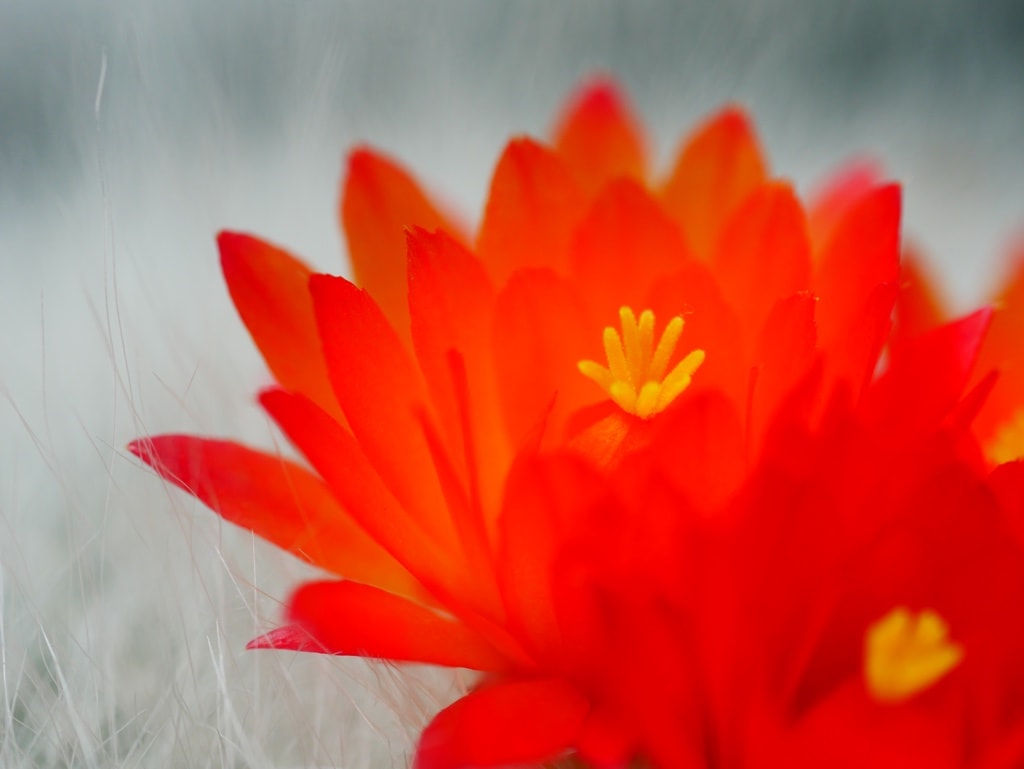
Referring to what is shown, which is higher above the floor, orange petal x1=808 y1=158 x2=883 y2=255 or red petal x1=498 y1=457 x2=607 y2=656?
orange petal x1=808 y1=158 x2=883 y2=255

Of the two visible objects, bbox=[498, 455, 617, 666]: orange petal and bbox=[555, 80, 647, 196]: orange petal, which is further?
bbox=[555, 80, 647, 196]: orange petal

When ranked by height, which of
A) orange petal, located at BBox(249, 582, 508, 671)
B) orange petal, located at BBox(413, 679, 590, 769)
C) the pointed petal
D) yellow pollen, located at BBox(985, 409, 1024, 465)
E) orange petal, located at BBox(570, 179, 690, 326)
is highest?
orange petal, located at BBox(570, 179, 690, 326)

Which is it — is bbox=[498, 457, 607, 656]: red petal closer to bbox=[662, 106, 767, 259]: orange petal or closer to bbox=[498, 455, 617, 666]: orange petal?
bbox=[498, 455, 617, 666]: orange petal

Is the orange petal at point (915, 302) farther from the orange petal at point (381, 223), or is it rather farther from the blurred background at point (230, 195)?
the orange petal at point (381, 223)

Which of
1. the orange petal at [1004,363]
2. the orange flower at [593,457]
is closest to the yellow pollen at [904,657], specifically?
the orange flower at [593,457]

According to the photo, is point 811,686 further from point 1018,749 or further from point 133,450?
point 133,450

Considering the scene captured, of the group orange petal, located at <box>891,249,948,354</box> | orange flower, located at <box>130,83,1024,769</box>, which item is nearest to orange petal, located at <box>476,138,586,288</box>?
orange flower, located at <box>130,83,1024,769</box>

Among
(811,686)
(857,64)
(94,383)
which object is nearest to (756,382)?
(811,686)
